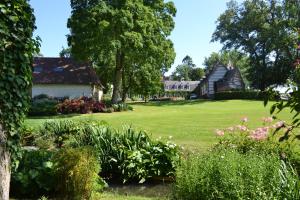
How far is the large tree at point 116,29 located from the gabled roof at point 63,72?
20.8 ft

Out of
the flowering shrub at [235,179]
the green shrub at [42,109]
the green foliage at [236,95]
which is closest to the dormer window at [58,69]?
the green shrub at [42,109]

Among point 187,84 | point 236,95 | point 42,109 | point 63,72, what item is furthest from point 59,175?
point 187,84

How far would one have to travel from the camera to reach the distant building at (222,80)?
6894cm

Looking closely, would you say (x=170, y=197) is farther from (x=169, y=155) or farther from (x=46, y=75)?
(x=46, y=75)

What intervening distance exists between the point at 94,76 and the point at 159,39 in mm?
9719

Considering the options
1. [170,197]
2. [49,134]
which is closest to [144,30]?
[49,134]

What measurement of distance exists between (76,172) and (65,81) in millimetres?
39449

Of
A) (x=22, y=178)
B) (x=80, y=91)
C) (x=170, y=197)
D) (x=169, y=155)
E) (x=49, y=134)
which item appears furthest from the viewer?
(x=80, y=91)

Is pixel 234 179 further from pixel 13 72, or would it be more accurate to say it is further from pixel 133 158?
pixel 133 158

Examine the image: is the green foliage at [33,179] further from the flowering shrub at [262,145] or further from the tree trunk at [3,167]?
the flowering shrub at [262,145]

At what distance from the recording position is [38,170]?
22.6 ft

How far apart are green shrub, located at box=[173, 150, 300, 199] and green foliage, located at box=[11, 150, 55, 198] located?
2236mm

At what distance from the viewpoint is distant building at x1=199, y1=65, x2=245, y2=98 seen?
2714 inches

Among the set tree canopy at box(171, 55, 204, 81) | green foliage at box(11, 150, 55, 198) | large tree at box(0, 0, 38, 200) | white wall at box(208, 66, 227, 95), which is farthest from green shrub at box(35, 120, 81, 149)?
tree canopy at box(171, 55, 204, 81)
